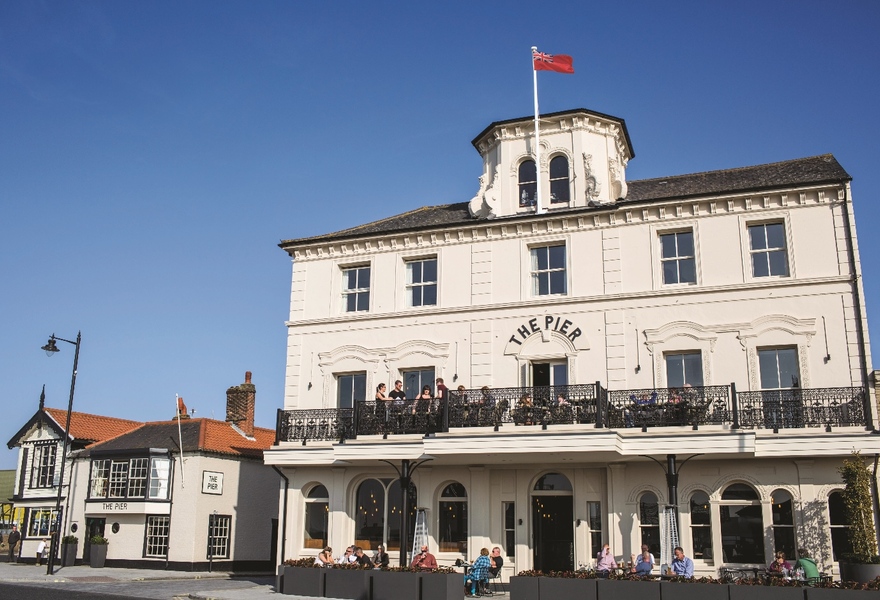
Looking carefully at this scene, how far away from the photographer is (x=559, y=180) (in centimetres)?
2506

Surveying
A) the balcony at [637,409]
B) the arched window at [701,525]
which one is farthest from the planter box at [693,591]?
the arched window at [701,525]

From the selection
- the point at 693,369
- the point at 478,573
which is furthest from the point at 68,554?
the point at 693,369

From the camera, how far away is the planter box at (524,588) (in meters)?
17.3

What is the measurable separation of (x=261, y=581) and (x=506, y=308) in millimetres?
11615

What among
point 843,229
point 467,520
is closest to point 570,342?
point 467,520

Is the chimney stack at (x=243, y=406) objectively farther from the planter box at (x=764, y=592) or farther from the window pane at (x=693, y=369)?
the planter box at (x=764, y=592)

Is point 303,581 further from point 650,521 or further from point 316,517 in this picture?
point 650,521

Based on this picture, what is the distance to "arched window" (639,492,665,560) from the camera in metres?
21.2

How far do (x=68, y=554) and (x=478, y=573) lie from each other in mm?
19031

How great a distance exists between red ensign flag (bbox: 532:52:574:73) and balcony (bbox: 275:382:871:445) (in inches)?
408

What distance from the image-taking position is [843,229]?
70.6 ft

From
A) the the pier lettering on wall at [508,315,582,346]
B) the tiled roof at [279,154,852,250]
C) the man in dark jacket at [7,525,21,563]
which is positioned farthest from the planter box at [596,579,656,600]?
the man in dark jacket at [7,525,21,563]

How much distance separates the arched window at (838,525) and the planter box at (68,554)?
26213mm

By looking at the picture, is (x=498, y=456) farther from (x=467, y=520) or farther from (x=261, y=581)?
(x=261, y=581)
